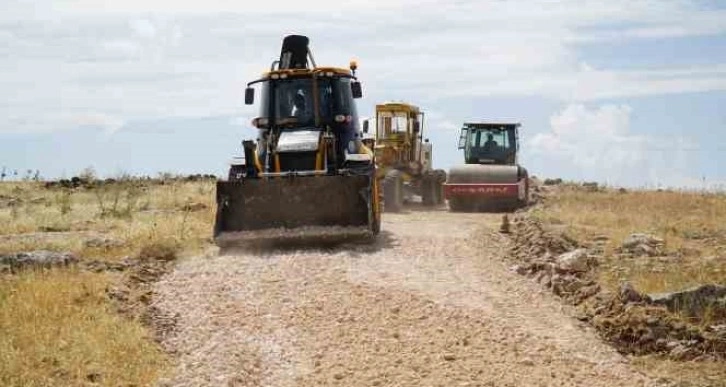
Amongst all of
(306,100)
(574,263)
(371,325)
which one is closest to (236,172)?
(306,100)

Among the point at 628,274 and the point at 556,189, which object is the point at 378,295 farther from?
the point at 556,189

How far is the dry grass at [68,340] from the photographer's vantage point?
25.2 ft

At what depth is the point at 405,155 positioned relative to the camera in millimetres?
25062

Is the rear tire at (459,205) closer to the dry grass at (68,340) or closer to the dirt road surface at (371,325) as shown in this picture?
the dirt road surface at (371,325)

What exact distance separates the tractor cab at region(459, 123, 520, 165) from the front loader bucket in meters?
13.2

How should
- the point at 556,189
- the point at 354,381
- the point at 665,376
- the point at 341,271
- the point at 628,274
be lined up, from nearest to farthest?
the point at 354,381 → the point at 665,376 → the point at 341,271 → the point at 628,274 → the point at 556,189

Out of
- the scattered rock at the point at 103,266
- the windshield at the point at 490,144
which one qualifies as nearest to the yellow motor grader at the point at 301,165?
the scattered rock at the point at 103,266

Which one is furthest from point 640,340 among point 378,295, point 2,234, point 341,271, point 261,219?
point 2,234

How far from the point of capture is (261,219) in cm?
1351

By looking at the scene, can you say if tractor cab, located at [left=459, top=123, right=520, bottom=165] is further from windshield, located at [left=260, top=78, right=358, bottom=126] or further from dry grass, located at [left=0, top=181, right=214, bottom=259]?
windshield, located at [left=260, top=78, right=358, bottom=126]

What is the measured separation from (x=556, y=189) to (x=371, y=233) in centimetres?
2280

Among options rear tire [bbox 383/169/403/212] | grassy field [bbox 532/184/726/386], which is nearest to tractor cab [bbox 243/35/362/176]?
grassy field [bbox 532/184/726/386]

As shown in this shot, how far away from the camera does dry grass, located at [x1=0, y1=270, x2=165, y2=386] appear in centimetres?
770

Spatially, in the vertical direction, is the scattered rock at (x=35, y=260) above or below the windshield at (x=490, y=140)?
below
